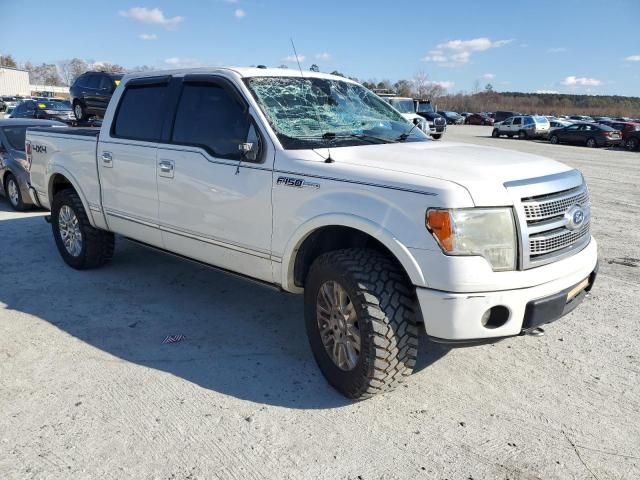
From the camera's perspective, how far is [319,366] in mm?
3572

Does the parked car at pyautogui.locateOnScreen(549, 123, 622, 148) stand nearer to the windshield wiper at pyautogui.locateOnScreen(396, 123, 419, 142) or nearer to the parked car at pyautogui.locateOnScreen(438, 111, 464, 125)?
the parked car at pyautogui.locateOnScreen(438, 111, 464, 125)

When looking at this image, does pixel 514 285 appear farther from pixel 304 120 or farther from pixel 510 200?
pixel 304 120

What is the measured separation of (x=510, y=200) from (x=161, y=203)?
9.45 ft

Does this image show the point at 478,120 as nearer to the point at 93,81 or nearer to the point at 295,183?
the point at 93,81

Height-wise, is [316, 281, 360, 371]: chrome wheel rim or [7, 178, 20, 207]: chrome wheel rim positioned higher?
[316, 281, 360, 371]: chrome wheel rim

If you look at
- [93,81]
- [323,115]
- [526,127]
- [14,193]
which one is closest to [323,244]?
[323,115]

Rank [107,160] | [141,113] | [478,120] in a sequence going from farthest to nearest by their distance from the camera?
1. [478,120]
2. [107,160]
3. [141,113]

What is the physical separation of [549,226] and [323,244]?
4.78 feet

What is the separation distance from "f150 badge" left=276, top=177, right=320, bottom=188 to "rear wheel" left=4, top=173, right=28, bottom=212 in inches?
282

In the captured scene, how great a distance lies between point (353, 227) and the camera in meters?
3.15

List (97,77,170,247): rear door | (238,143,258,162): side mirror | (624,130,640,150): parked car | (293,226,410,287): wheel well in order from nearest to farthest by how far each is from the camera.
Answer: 1. (293,226,410,287): wheel well
2. (238,143,258,162): side mirror
3. (97,77,170,247): rear door
4. (624,130,640,150): parked car

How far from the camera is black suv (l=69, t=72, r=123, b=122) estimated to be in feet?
48.2

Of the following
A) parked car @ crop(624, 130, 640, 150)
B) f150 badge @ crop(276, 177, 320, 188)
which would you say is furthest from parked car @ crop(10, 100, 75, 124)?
parked car @ crop(624, 130, 640, 150)

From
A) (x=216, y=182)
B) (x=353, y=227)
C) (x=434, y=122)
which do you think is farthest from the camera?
(x=434, y=122)
